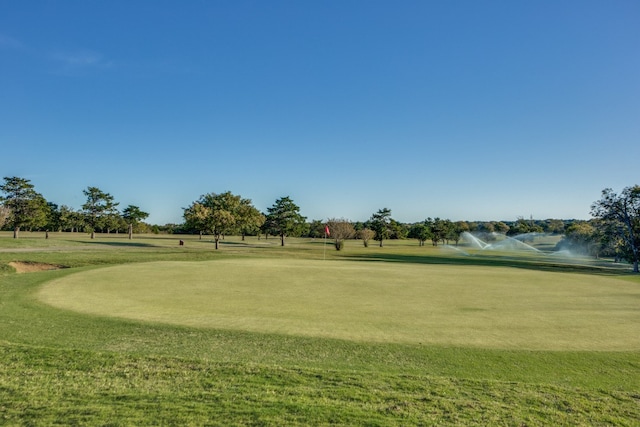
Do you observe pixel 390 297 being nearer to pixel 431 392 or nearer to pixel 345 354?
pixel 345 354

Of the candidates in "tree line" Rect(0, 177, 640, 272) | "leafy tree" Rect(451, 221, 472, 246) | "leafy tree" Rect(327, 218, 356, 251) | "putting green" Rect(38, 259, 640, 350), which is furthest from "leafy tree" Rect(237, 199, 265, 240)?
"leafy tree" Rect(451, 221, 472, 246)

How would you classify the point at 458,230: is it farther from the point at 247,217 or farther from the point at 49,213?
the point at 49,213

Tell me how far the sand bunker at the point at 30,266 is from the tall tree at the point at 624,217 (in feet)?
162

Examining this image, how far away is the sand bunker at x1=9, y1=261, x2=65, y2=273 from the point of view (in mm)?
25719

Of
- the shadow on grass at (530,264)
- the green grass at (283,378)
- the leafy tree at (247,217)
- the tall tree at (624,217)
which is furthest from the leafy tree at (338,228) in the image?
the green grass at (283,378)

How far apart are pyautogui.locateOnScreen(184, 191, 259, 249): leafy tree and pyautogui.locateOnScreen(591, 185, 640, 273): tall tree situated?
50.8 m

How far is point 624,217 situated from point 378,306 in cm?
3871

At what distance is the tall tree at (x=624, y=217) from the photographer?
39.5 m

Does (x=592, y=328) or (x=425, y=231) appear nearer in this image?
(x=592, y=328)

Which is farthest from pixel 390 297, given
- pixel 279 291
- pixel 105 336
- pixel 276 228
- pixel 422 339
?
pixel 276 228

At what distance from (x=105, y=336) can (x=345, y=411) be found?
6960 mm

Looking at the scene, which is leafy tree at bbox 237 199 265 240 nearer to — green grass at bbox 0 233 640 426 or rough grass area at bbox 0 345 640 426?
green grass at bbox 0 233 640 426

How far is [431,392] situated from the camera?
6492mm

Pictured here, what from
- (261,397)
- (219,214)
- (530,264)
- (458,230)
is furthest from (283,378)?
(458,230)
